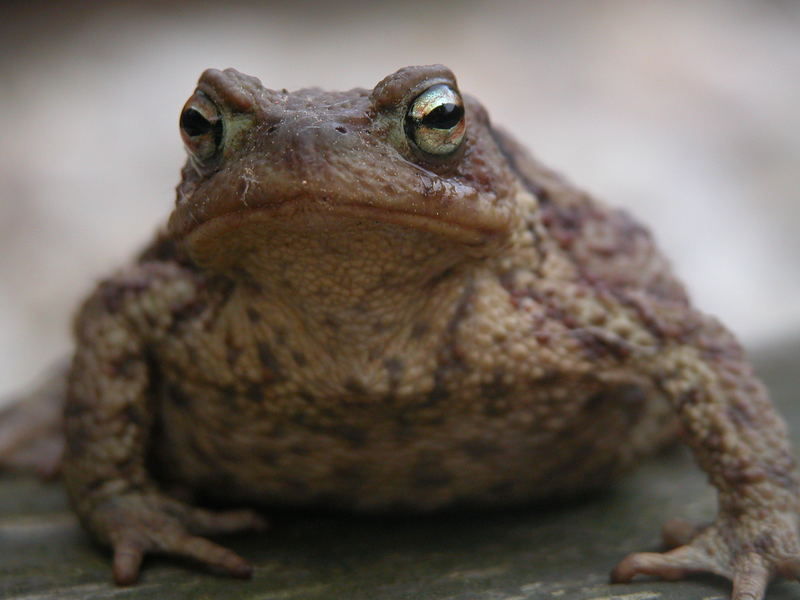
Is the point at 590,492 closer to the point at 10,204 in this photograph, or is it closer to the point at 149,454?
the point at 149,454

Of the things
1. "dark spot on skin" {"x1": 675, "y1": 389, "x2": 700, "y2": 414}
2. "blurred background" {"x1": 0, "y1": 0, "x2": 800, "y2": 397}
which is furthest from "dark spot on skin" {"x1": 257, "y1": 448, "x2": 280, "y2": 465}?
"blurred background" {"x1": 0, "y1": 0, "x2": 800, "y2": 397}

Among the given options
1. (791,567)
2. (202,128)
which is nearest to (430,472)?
(791,567)

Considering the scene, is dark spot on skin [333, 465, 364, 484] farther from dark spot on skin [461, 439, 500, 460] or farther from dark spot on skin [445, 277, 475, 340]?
dark spot on skin [445, 277, 475, 340]

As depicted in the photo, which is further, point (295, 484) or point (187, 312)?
point (295, 484)

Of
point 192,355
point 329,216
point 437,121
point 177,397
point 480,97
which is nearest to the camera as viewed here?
point 329,216

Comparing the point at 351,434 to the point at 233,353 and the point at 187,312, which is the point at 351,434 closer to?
the point at 233,353

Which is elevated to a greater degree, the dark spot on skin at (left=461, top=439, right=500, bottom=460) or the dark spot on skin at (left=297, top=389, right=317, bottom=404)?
the dark spot on skin at (left=297, top=389, right=317, bottom=404)

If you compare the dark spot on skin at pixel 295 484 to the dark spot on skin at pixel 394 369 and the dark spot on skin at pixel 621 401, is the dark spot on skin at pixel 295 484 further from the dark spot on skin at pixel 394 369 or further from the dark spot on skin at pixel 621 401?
the dark spot on skin at pixel 621 401
